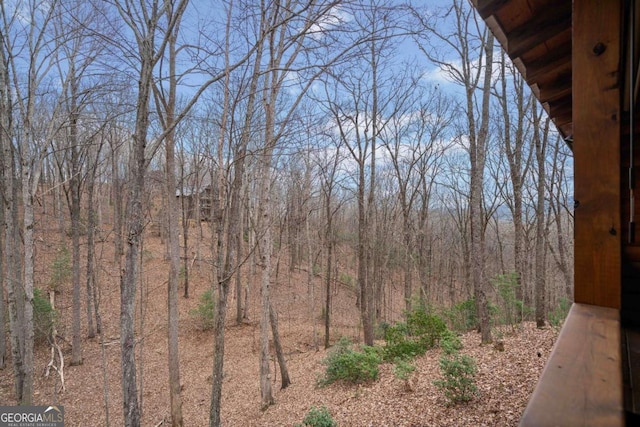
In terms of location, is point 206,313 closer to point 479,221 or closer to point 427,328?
point 427,328

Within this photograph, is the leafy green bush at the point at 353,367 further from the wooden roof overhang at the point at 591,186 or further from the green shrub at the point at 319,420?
the wooden roof overhang at the point at 591,186

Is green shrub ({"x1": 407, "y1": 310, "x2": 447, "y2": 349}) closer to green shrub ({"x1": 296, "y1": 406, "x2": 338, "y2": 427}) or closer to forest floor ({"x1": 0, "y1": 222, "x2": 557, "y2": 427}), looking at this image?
forest floor ({"x1": 0, "y1": 222, "x2": 557, "y2": 427})

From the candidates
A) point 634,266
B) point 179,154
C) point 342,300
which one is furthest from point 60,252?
point 634,266

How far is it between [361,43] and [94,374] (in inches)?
442

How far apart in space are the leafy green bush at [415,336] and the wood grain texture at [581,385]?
6.54m

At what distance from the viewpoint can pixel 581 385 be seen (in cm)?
66

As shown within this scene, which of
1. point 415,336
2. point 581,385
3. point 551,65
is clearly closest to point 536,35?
point 551,65

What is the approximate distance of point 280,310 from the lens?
15453mm

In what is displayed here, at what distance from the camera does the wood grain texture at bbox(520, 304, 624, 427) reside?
1.84 feet

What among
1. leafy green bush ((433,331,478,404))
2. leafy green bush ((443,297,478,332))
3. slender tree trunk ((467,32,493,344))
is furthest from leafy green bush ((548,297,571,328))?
leafy green bush ((433,331,478,404))

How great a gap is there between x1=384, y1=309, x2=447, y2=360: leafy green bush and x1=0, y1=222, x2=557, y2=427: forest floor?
0.26m

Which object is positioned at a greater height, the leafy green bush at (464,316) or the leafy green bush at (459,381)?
the leafy green bush at (459,381)

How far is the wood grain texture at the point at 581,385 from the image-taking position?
0.56 meters

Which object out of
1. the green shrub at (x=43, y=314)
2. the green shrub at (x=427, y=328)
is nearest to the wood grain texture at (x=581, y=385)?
the green shrub at (x=427, y=328)
